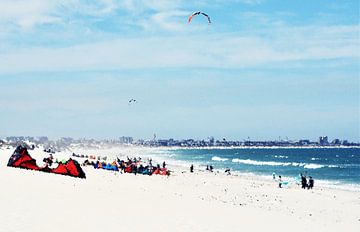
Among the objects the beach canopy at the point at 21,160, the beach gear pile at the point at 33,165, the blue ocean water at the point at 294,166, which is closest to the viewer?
the beach gear pile at the point at 33,165

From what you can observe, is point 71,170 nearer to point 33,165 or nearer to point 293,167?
point 33,165

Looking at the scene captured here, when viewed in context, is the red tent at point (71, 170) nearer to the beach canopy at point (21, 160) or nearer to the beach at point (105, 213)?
the beach canopy at point (21, 160)

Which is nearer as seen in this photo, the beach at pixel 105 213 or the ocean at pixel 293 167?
the beach at pixel 105 213

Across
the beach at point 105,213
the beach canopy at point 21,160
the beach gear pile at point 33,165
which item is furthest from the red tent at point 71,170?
the beach at point 105,213

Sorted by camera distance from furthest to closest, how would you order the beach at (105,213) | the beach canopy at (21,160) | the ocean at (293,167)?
1. the ocean at (293,167)
2. the beach canopy at (21,160)
3. the beach at (105,213)

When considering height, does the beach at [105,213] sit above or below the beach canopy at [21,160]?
below

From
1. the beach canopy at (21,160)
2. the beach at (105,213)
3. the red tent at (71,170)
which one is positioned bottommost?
the beach at (105,213)

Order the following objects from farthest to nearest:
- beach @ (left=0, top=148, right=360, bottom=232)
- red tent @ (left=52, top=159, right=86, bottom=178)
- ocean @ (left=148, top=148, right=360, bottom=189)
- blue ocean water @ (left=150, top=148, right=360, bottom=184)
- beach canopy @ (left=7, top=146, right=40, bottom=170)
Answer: blue ocean water @ (left=150, top=148, right=360, bottom=184)
ocean @ (left=148, top=148, right=360, bottom=189)
beach canopy @ (left=7, top=146, right=40, bottom=170)
red tent @ (left=52, top=159, right=86, bottom=178)
beach @ (left=0, top=148, right=360, bottom=232)

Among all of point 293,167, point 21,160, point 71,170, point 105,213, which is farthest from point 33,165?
point 293,167

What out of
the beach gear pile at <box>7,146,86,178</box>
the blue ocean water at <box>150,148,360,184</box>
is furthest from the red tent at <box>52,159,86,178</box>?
the blue ocean water at <box>150,148,360,184</box>

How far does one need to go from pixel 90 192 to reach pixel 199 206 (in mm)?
3964

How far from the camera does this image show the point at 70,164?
24.0 meters

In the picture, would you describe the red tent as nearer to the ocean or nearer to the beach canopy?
the beach canopy

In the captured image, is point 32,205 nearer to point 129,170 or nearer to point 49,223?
point 49,223
